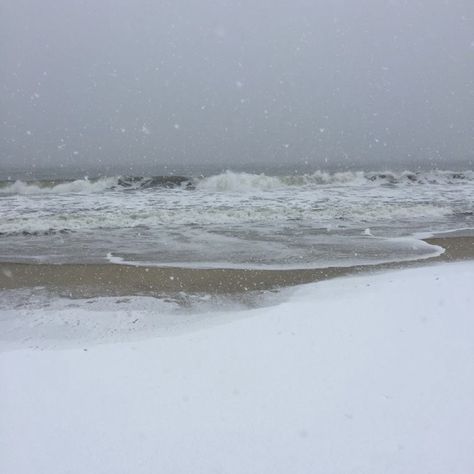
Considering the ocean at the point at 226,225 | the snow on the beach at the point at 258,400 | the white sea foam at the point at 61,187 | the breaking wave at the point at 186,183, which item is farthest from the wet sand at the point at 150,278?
the white sea foam at the point at 61,187

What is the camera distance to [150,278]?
19.1 ft

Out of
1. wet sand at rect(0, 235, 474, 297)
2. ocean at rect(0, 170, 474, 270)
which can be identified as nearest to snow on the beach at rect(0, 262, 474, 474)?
wet sand at rect(0, 235, 474, 297)

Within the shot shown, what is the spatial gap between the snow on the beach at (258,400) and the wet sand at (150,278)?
198 centimetres

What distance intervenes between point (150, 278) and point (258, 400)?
3.63 meters

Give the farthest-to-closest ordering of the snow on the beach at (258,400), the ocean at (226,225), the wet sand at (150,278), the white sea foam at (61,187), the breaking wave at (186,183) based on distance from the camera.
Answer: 1. the breaking wave at (186,183)
2. the white sea foam at (61,187)
3. the ocean at (226,225)
4. the wet sand at (150,278)
5. the snow on the beach at (258,400)

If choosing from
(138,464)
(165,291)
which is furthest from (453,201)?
(138,464)

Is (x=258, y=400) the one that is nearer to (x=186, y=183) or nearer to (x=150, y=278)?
(x=150, y=278)

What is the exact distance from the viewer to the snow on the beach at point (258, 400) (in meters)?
2.01

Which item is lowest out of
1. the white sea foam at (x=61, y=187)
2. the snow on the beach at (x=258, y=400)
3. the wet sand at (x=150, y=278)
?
the wet sand at (x=150, y=278)

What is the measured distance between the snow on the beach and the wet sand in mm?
1978

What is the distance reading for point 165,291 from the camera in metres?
5.18

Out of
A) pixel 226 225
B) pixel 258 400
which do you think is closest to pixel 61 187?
pixel 226 225

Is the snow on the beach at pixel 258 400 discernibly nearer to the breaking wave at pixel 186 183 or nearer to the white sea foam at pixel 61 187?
the breaking wave at pixel 186 183

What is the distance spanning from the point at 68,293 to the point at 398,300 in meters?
3.47
